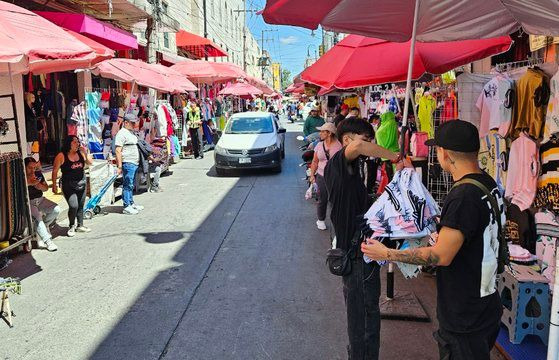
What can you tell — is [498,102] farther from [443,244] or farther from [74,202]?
[74,202]

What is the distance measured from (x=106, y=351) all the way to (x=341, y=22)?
347cm

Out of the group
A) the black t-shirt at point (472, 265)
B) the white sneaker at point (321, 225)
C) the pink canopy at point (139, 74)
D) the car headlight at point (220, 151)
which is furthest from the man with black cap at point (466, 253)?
the car headlight at point (220, 151)

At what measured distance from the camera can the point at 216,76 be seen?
17.2 metres

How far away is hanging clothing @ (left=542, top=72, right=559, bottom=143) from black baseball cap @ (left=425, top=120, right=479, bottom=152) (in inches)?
78.6

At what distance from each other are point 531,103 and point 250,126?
1015cm

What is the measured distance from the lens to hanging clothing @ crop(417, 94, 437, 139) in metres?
6.31

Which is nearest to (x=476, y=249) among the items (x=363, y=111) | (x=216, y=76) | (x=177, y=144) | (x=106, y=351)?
(x=106, y=351)

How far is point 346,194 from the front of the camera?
10.3 feet

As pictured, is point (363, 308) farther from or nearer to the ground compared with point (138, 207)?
farther from the ground

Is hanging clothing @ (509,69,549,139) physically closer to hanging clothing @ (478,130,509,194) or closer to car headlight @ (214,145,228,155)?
hanging clothing @ (478,130,509,194)

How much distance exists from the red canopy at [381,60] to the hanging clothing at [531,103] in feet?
3.80

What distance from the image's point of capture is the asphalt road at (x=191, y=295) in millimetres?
3865

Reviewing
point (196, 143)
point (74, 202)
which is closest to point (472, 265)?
point (74, 202)

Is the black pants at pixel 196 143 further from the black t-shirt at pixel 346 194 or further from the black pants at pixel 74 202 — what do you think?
the black t-shirt at pixel 346 194
